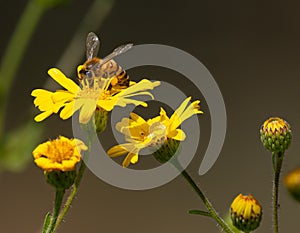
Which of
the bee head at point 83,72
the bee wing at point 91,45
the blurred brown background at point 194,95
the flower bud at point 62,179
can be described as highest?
the blurred brown background at point 194,95

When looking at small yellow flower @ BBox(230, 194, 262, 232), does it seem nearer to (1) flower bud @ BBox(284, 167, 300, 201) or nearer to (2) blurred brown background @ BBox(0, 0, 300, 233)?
(1) flower bud @ BBox(284, 167, 300, 201)

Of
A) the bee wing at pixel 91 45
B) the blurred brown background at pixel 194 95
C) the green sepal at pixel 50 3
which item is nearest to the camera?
the bee wing at pixel 91 45

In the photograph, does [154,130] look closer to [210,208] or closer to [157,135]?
[157,135]

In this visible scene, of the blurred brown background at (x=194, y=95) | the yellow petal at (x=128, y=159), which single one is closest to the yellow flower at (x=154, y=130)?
the yellow petal at (x=128, y=159)

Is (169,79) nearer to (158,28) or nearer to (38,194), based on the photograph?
(158,28)

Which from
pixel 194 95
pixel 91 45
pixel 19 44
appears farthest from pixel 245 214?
pixel 194 95

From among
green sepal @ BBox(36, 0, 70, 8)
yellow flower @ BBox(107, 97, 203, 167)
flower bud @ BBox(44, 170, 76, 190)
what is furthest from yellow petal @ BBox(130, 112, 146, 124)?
green sepal @ BBox(36, 0, 70, 8)

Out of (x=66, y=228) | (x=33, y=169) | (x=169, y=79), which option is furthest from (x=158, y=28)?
(x=66, y=228)

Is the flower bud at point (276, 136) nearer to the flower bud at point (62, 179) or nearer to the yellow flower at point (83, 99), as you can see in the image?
the yellow flower at point (83, 99)
